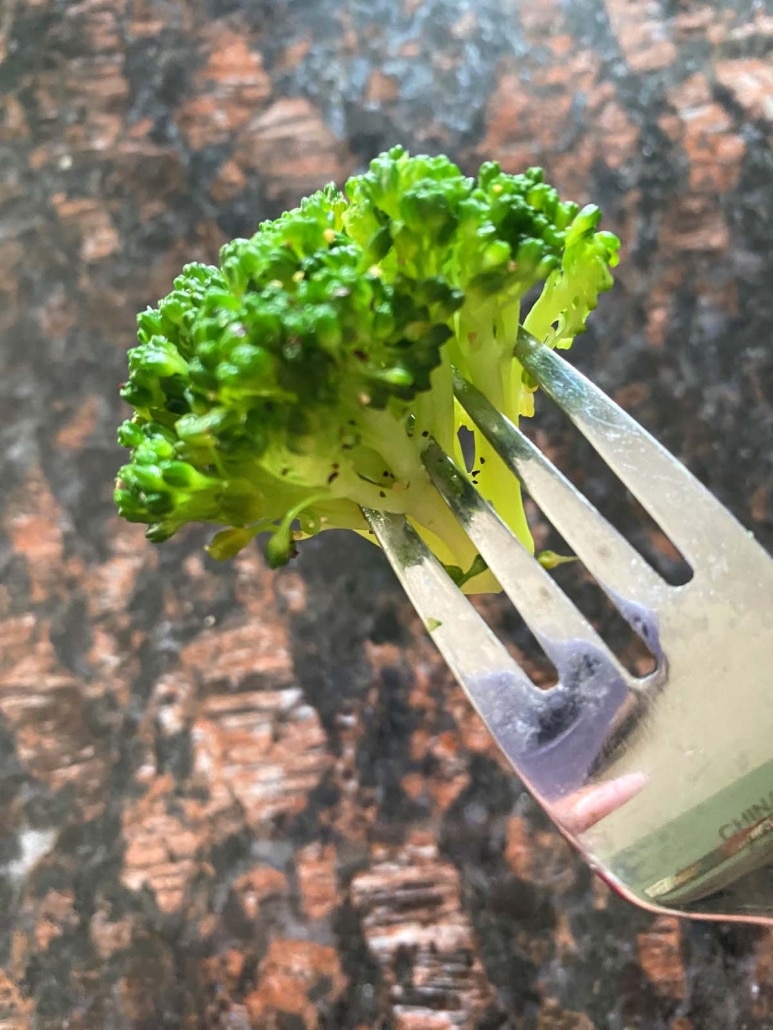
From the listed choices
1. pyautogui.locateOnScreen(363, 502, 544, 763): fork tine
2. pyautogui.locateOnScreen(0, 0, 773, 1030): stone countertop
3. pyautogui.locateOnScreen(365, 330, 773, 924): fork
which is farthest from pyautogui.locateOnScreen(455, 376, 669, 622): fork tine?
pyautogui.locateOnScreen(0, 0, 773, 1030): stone countertop

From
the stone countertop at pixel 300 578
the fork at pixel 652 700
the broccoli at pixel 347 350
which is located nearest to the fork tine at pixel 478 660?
the fork at pixel 652 700

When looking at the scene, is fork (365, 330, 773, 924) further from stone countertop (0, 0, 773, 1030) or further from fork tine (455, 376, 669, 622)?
stone countertop (0, 0, 773, 1030)

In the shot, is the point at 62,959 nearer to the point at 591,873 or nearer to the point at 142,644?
the point at 142,644

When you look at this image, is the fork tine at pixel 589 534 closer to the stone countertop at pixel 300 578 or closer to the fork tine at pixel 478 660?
the fork tine at pixel 478 660

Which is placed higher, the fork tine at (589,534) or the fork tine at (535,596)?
the fork tine at (589,534)

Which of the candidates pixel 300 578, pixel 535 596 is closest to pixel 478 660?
pixel 535 596
